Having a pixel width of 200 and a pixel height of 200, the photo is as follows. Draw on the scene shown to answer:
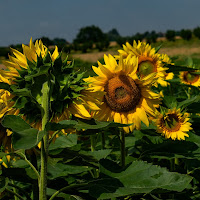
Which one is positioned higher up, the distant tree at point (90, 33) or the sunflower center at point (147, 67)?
the distant tree at point (90, 33)

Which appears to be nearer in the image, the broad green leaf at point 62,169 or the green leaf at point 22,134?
the green leaf at point 22,134

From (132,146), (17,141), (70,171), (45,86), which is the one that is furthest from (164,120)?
(17,141)

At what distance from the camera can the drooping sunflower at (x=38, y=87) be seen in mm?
1267

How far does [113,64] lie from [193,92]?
198cm

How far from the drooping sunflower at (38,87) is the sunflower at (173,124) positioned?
112 cm

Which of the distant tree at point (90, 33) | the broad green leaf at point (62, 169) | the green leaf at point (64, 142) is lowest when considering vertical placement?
the broad green leaf at point (62, 169)

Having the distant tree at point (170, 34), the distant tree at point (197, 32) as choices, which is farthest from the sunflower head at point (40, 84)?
the distant tree at point (197, 32)

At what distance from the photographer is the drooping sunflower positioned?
1.27 metres

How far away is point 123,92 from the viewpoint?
180 centimetres

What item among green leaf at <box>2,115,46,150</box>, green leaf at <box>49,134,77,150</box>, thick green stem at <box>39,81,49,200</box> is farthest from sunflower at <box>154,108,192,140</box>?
green leaf at <box>2,115,46,150</box>

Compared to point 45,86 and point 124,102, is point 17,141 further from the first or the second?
point 124,102

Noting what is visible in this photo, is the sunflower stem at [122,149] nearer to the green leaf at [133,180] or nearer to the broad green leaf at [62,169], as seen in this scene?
the broad green leaf at [62,169]

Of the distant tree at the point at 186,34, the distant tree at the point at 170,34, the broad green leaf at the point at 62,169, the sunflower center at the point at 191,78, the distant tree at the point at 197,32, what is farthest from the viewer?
the distant tree at the point at 170,34

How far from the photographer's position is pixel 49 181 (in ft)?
6.09
